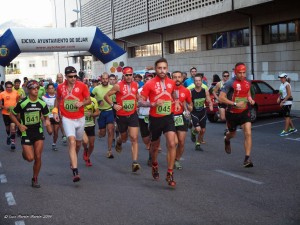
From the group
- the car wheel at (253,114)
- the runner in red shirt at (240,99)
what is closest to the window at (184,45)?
the car wheel at (253,114)

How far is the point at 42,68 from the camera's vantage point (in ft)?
303

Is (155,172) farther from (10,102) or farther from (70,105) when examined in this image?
(10,102)

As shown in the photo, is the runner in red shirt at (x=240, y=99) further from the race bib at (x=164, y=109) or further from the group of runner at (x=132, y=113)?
the race bib at (x=164, y=109)

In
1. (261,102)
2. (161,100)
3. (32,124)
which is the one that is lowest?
(261,102)

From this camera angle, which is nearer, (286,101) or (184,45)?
(286,101)

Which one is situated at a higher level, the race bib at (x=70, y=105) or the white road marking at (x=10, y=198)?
the race bib at (x=70, y=105)

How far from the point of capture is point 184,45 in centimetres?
2917

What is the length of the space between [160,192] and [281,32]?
1616cm

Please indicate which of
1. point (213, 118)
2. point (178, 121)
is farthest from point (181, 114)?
point (213, 118)

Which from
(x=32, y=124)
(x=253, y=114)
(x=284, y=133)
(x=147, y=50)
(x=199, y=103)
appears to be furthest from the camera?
(x=147, y=50)

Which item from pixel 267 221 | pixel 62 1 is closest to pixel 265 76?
pixel 267 221

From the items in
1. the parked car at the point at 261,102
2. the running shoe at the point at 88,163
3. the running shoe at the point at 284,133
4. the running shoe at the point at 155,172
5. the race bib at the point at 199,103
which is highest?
the race bib at the point at 199,103

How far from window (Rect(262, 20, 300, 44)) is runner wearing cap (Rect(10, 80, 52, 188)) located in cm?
1541

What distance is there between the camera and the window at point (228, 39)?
2330 cm
